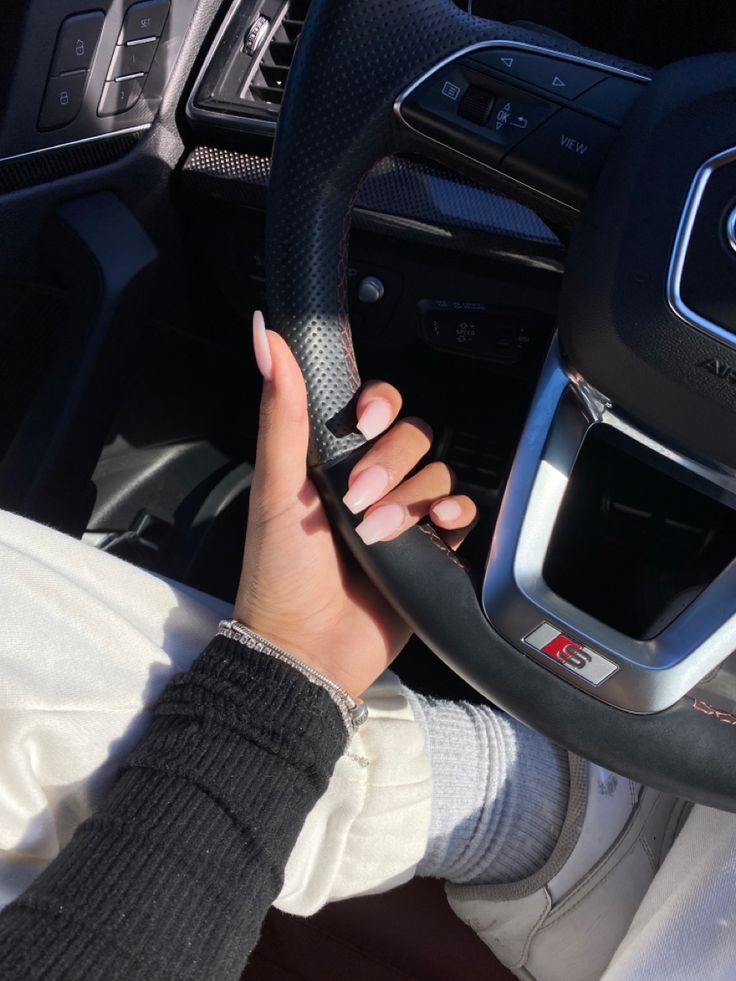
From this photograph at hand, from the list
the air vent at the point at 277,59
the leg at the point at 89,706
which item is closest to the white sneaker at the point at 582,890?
the leg at the point at 89,706

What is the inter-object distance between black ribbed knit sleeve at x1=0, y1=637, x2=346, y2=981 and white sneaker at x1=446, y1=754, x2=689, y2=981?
31 centimetres

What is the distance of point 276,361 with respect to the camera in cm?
58

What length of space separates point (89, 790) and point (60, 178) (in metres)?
0.55

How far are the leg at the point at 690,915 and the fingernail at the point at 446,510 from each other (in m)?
0.41

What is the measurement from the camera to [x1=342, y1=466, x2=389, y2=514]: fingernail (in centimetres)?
57

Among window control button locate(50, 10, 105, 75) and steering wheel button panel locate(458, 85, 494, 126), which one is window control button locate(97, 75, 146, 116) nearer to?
window control button locate(50, 10, 105, 75)

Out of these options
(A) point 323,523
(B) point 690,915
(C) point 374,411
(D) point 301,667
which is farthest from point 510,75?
(B) point 690,915

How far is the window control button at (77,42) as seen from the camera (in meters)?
0.72

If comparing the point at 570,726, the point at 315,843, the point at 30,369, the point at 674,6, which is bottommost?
the point at 315,843

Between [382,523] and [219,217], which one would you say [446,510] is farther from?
[219,217]

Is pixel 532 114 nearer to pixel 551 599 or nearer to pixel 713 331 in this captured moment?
pixel 713 331

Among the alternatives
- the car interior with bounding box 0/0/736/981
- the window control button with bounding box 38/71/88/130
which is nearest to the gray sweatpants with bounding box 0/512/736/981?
the car interior with bounding box 0/0/736/981

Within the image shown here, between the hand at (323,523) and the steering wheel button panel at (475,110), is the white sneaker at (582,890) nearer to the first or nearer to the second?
the hand at (323,523)

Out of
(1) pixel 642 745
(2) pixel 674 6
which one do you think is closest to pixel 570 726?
(1) pixel 642 745
